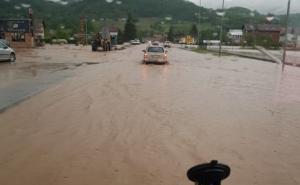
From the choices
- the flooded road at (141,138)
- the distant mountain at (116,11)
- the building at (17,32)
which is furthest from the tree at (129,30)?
the flooded road at (141,138)

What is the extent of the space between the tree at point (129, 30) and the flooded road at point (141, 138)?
422ft

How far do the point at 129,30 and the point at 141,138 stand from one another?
459 feet

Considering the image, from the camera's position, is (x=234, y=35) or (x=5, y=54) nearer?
(x=5, y=54)

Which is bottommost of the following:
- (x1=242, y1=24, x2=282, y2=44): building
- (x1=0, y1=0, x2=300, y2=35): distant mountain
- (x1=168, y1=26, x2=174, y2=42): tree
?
(x1=168, y1=26, x2=174, y2=42): tree

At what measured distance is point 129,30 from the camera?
485 feet

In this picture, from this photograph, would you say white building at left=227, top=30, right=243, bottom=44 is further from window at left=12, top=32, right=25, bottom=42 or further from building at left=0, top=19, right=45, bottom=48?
window at left=12, top=32, right=25, bottom=42

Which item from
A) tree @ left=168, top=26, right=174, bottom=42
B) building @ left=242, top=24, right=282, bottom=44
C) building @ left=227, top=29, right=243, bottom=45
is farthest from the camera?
tree @ left=168, top=26, right=174, bottom=42

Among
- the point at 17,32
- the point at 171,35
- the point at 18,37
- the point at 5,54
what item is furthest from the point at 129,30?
the point at 5,54

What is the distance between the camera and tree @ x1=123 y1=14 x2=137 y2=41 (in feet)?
472

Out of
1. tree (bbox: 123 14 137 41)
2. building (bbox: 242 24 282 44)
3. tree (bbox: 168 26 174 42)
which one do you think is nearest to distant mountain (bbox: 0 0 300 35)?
building (bbox: 242 24 282 44)

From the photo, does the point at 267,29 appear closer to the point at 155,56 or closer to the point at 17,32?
the point at 17,32

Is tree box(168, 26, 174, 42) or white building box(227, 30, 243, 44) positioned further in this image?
tree box(168, 26, 174, 42)

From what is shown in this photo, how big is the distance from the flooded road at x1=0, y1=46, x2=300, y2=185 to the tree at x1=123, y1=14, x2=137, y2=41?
12860cm

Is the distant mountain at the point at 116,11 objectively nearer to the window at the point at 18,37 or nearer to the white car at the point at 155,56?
the window at the point at 18,37
